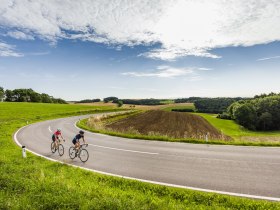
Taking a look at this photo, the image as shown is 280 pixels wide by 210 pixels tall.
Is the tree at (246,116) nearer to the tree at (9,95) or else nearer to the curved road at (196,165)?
the curved road at (196,165)

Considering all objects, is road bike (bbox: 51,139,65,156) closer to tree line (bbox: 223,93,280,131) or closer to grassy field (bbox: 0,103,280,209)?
grassy field (bbox: 0,103,280,209)

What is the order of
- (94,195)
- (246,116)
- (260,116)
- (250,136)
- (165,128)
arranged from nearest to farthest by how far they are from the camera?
(94,195) < (165,128) < (250,136) < (246,116) < (260,116)

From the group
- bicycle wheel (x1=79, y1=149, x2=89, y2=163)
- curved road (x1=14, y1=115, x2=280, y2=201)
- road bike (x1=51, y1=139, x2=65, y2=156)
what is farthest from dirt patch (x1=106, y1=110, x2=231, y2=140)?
bicycle wheel (x1=79, y1=149, x2=89, y2=163)

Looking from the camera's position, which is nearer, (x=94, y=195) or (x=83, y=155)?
(x=94, y=195)

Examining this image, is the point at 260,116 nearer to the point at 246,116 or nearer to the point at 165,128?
the point at 246,116

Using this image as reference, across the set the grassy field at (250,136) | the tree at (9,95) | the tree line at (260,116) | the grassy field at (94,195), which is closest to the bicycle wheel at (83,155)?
the grassy field at (94,195)

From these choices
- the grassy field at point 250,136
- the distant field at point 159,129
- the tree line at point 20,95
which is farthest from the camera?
the tree line at point 20,95

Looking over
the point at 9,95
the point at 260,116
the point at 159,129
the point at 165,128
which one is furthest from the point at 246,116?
the point at 9,95

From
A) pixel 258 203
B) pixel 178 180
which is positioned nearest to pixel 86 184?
pixel 178 180

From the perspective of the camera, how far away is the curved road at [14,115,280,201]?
356 inches

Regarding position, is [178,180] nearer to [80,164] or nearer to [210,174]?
[210,174]

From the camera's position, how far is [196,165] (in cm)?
1173

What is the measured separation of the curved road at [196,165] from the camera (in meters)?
9.05

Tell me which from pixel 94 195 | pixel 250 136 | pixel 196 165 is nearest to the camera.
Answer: pixel 94 195
